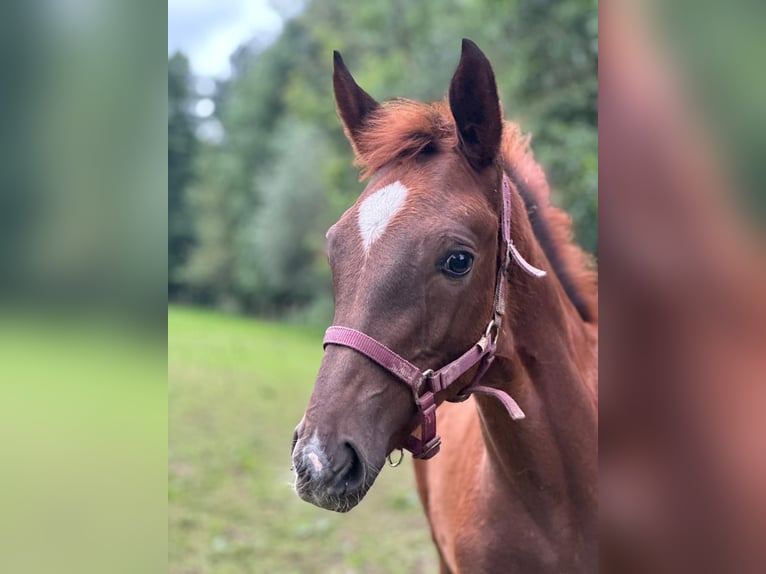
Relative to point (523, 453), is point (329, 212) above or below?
below

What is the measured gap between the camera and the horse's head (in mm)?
1497

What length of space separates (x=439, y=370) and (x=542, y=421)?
1.77ft

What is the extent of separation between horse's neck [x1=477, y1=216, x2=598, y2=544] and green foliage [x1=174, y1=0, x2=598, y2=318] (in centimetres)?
376

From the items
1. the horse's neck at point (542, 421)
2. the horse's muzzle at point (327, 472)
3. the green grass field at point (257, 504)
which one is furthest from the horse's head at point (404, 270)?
the green grass field at point (257, 504)

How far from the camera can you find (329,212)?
62.4 feet

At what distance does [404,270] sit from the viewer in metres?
1.60

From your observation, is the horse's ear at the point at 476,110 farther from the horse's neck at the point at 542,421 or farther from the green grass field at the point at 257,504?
the green grass field at the point at 257,504

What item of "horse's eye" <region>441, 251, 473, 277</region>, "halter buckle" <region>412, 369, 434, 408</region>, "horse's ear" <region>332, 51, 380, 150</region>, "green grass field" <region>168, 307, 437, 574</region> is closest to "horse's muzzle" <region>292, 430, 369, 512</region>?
"halter buckle" <region>412, 369, 434, 408</region>
